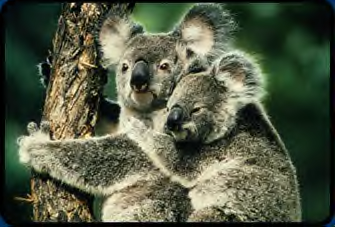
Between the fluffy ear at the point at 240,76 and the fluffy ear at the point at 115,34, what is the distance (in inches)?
26.4

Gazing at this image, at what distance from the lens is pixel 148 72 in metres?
5.41

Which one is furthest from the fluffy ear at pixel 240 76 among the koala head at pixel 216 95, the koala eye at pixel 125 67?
the koala eye at pixel 125 67

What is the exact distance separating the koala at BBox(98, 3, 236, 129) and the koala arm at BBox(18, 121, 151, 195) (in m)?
0.27

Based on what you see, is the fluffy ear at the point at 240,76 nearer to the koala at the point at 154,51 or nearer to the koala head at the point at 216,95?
the koala head at the point at 216,95

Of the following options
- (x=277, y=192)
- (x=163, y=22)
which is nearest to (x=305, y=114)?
(x=163, y=22)

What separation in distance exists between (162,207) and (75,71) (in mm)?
998

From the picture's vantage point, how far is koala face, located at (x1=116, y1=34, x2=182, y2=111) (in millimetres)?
5402

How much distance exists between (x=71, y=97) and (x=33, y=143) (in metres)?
0.37

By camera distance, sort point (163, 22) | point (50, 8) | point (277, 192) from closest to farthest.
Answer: point (277, 192) → point (163, 22) → point (50, 8)

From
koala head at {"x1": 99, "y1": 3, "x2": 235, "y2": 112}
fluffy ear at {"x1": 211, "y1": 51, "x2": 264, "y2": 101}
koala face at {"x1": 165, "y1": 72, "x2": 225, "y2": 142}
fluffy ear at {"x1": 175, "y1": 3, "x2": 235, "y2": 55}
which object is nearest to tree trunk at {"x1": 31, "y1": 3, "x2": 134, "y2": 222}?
koala head at {"x1": 99, "y1": 3, "x2": 235, "y2": 112}

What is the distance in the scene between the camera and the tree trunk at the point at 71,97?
17.3ft

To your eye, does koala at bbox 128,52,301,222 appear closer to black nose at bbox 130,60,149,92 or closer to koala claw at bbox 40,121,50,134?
black nose at bbox 130,60,149,92

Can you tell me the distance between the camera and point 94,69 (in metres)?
5.47

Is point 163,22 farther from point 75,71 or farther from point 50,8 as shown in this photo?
point 75,71
